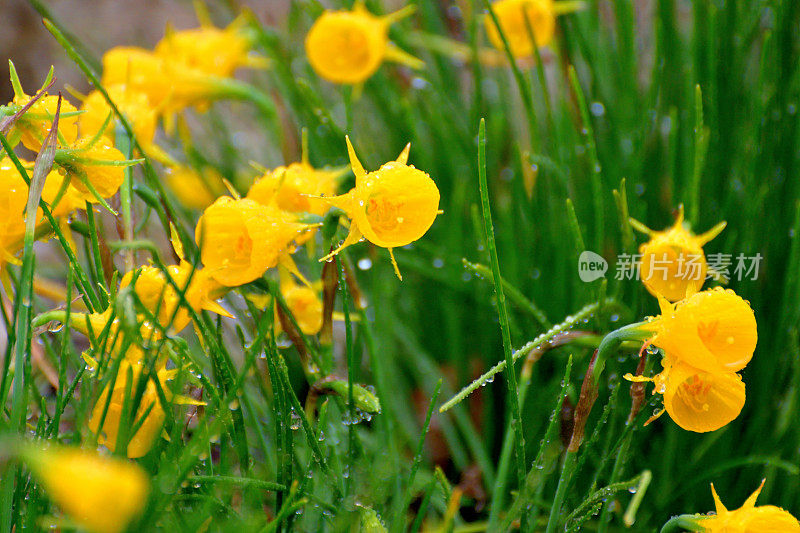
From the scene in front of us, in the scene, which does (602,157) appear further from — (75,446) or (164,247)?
(164,247)

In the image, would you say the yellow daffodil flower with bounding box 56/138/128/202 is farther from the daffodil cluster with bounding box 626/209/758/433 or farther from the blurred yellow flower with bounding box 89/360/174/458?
the daffodil cluster with bounding box 626/209/758/433

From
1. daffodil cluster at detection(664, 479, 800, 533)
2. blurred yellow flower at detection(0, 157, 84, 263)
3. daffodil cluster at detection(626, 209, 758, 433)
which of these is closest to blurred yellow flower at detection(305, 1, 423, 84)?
blurred yellow flower at detection(0, 157, 84, 263)

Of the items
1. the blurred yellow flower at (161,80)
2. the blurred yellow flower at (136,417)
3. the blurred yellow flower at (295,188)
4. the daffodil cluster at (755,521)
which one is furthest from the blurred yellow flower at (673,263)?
the blurred yellow flower at (161,80)

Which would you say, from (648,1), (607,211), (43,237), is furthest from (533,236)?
(648,1)

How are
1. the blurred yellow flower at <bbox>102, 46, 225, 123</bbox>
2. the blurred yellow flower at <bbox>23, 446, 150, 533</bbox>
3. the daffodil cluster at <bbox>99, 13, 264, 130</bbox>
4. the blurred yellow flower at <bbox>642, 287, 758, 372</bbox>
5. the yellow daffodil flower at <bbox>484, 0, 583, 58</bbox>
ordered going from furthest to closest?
Result: 1. the yellow daffodil flower at <bbox>484, 0, 583, 58</bbox>
2. the blurred yellow flower at <bbox>102, 46, 225, 123</bbox>
3. the daffodil cluster at <bbox>99, 13, 264, 130</bbox>
4. the blurred yellow flower at <bbox>642, 287, 758, 372</bbox>
5. the blurred yellow flower at <bbox>23, 446, 150, 533</bbox>

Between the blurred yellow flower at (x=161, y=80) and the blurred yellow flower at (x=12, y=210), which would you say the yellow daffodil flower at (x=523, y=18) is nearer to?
the blurred yellow flower at (x=161, y=80)
